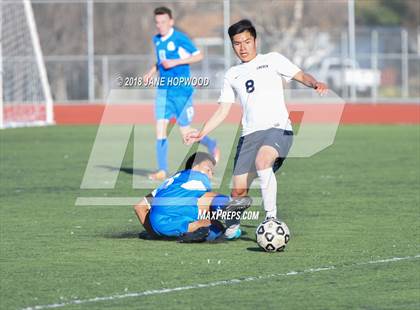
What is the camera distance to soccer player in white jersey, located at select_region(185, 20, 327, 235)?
10.8 meters

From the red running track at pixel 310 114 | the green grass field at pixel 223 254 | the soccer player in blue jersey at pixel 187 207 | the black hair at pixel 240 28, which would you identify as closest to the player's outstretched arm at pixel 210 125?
the soccer player in blue jersey at pixel 187 207

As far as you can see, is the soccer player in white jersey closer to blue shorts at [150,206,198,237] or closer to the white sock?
the white sock

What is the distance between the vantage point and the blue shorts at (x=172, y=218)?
35.0ft

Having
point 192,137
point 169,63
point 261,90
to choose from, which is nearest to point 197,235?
point 192,137

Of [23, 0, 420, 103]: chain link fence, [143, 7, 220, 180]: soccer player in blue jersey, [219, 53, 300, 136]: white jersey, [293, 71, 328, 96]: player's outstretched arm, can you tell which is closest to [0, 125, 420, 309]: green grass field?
[143, 7, 220, 180]: soccer player in blue jersey

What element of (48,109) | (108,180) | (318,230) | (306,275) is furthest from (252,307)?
(48,109)

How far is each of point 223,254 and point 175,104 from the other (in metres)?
7.69

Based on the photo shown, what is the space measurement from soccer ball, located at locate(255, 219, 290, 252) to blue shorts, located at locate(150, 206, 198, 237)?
810 mm

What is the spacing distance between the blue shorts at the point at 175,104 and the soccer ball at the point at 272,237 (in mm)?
7491

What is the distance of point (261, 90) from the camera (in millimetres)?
10867

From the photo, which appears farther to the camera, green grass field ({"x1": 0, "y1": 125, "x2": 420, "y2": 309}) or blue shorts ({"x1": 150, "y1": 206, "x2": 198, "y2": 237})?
blue shorts ({"x1": 150, "y1": 206, "x2": 198, "y2": 237})

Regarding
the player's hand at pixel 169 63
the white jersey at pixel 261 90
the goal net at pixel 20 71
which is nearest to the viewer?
the white jersey at pixel 261 90

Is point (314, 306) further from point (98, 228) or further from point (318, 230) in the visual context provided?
point (98, 228)

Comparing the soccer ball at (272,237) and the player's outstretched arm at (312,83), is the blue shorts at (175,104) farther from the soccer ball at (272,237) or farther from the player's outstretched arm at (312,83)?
the soccer ball at (272,237)
